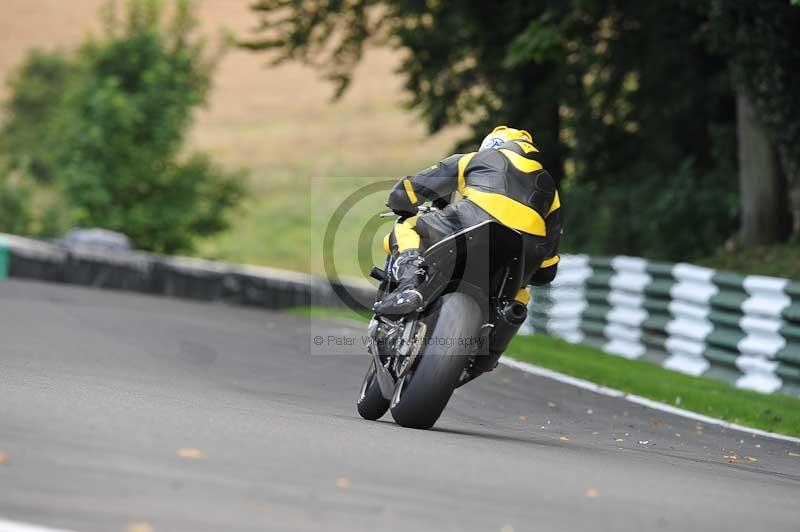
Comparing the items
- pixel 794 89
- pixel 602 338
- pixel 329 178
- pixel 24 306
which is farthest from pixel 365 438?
pixel 329 178

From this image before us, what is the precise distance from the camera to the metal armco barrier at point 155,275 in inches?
958

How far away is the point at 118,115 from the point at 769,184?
1069 inches

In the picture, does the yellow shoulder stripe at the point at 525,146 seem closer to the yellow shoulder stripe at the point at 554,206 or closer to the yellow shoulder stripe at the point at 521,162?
the yellow shoulder stripe at the point at 521,162

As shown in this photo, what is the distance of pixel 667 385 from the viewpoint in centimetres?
1362

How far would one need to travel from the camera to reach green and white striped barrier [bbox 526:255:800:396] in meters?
14.3

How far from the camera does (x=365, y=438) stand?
7.39 m

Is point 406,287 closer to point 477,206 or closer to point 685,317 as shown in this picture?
point 477,206

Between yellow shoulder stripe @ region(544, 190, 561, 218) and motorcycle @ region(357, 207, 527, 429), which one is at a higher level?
yellow shoulder stripe @ region(544, 190, 561, 218)

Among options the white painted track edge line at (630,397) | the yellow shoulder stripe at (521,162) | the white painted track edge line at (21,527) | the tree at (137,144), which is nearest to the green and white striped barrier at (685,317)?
the white painted track edge line at (630,397)

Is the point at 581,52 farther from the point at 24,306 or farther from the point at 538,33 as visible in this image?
the point at 24,306

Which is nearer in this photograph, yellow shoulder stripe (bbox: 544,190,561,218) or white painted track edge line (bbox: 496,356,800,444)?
yellow shoulder stripe (bbox: 544,190,561,218)

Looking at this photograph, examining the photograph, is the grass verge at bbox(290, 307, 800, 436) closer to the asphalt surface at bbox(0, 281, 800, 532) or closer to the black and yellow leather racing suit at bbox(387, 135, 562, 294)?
the asphalt surface at bbox(0, 281, 800, 532)

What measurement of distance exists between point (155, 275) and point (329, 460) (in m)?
18.9

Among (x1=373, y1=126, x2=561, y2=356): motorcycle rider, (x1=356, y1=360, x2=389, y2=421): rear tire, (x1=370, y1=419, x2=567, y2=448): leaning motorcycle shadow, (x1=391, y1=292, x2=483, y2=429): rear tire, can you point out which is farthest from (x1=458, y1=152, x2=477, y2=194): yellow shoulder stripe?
(x1=370, y1=419, x2=567, y2=448): leaning motorcycle shadow
